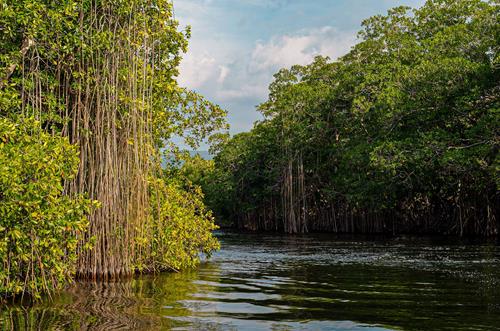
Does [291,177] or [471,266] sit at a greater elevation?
[291,177]

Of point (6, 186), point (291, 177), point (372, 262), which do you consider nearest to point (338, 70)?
point (291, 177)

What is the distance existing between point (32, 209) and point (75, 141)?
2774 mm

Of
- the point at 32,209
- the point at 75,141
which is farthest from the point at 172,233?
the point at 32,209

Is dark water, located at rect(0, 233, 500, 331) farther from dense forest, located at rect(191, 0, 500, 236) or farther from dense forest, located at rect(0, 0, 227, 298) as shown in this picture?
dense forest, located at rect(191, 0, 500, 236)

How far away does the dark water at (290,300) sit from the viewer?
326 inches

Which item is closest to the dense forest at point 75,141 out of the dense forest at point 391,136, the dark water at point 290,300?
the dark water at point 290,300

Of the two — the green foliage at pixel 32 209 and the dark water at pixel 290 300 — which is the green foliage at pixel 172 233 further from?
the green foliage at pixel 32 209

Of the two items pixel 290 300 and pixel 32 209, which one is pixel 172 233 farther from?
pixel 32 209

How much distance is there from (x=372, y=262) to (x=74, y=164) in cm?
1030

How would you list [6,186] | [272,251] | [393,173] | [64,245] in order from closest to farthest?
[6,186]
[64,245]
[272,251]
[393,173]

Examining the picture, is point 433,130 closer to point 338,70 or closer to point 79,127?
point 338,70

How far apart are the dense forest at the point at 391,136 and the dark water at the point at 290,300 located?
4.91 meters

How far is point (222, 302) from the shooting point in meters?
10.4

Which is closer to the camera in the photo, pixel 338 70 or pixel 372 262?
pixel 372 262
